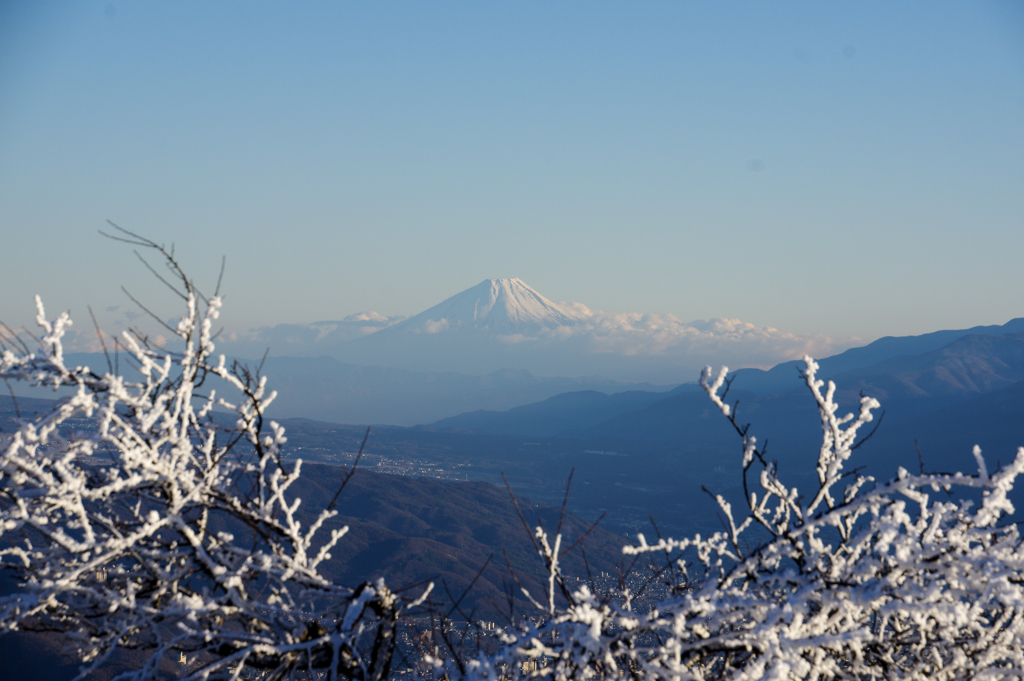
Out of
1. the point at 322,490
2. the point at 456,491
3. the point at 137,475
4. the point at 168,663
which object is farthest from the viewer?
the point at 456,491

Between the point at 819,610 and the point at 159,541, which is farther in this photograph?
the point at 159,541

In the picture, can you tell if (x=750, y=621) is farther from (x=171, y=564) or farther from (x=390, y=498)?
(x=390, y=498)

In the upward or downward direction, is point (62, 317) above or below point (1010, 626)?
above

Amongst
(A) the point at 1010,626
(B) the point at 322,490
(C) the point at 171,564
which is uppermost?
(C) the point at 171,564

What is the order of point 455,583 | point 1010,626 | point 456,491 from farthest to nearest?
point 456,491
point 455,583
point 1010,626

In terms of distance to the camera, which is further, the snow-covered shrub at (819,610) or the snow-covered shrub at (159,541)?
the snow-covered shrub at (159,541)

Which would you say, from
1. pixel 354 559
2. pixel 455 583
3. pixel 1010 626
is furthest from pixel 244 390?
pixel 354 559

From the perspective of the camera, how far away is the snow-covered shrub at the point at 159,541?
2799 millimetres

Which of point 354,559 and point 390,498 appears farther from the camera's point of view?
point 390,498

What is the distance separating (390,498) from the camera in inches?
5989

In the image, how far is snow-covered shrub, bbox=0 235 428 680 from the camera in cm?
280

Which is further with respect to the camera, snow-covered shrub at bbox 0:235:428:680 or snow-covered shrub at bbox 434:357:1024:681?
snow-covered shrub at bbox 0:235:428:680

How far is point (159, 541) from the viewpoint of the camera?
3.60 m

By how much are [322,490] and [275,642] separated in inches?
Answer: 5917
